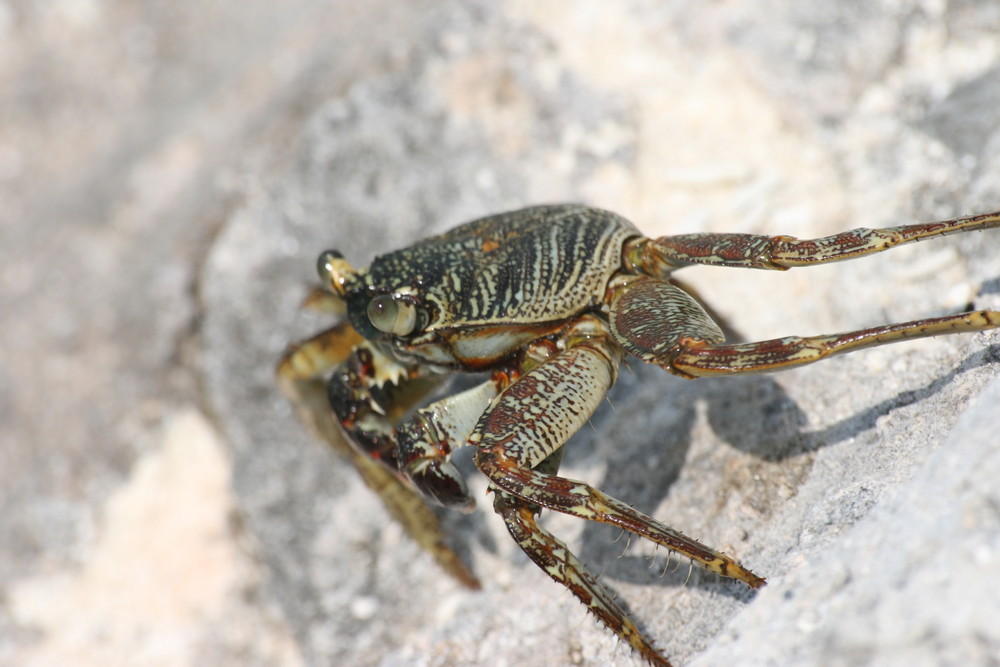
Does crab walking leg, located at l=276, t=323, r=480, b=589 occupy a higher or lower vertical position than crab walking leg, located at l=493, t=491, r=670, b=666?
higher

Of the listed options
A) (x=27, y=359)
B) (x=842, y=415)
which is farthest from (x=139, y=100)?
(x=842, y=415)

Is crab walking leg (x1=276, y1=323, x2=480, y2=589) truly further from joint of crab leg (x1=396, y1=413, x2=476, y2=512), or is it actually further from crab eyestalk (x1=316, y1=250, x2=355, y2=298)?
joint of crab leg (x1=396, y1=413, x2=476, y2=512)

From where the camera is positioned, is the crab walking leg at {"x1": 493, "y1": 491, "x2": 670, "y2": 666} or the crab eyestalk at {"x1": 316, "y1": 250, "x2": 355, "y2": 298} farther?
the crab eyestalk at {"x1": 316, "y1": 250, "x2": 355, "y2": 298}

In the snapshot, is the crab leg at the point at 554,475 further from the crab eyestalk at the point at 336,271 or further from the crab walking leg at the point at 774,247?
the crab eyestalk at the point at 336,271

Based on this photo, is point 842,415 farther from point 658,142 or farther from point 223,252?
point 223,252

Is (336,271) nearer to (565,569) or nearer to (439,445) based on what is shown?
(439,445)

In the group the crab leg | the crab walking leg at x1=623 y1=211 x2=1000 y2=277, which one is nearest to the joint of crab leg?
the crab leg

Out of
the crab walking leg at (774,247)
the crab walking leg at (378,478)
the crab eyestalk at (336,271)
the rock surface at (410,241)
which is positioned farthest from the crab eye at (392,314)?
the rock surface at (410,241)
